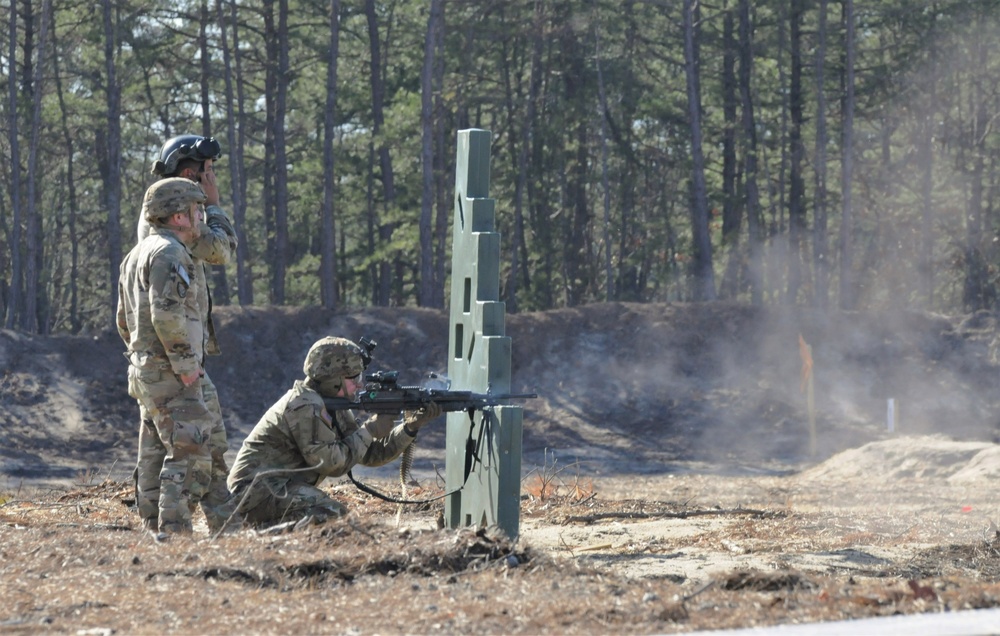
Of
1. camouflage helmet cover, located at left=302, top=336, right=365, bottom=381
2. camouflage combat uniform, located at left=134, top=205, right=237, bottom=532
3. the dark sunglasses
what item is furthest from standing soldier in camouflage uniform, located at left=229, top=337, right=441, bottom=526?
the dark sunglasses

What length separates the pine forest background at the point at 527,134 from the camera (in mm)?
28078

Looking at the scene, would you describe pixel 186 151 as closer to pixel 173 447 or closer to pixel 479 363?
pixel 173 447

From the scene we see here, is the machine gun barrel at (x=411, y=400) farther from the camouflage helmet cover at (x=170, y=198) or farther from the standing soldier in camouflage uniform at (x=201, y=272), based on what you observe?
the camouflage helmet cover at (x=170, y=198)

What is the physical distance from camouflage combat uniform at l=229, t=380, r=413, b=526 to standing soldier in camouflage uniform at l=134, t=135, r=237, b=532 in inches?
7.2

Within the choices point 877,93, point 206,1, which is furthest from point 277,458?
point 877,93

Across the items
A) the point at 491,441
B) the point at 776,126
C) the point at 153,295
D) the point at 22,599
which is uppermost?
the point at 776,126

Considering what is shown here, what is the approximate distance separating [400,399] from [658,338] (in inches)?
706

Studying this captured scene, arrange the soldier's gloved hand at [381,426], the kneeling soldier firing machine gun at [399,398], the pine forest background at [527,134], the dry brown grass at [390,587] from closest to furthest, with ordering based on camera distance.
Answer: the dry brown grass at [390,587], the kneeling soldier firing machine gun at [399,398], the soldier's gloved hand at [381,426], the pine forest background at [527,134]

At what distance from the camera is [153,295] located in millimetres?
6715

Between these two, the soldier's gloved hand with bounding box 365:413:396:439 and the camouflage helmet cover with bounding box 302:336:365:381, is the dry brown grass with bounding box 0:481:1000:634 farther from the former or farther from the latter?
the camouflage helmet cover with bounding box 302:336:365:381

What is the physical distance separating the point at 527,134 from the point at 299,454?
24.7 m

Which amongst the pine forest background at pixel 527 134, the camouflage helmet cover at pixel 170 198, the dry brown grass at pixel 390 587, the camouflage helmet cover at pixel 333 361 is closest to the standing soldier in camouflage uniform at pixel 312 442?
the camouflage helmet cover at pixel 333 361

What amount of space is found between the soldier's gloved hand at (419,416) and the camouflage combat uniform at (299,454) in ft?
0.19

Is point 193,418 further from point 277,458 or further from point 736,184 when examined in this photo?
point 736,184
